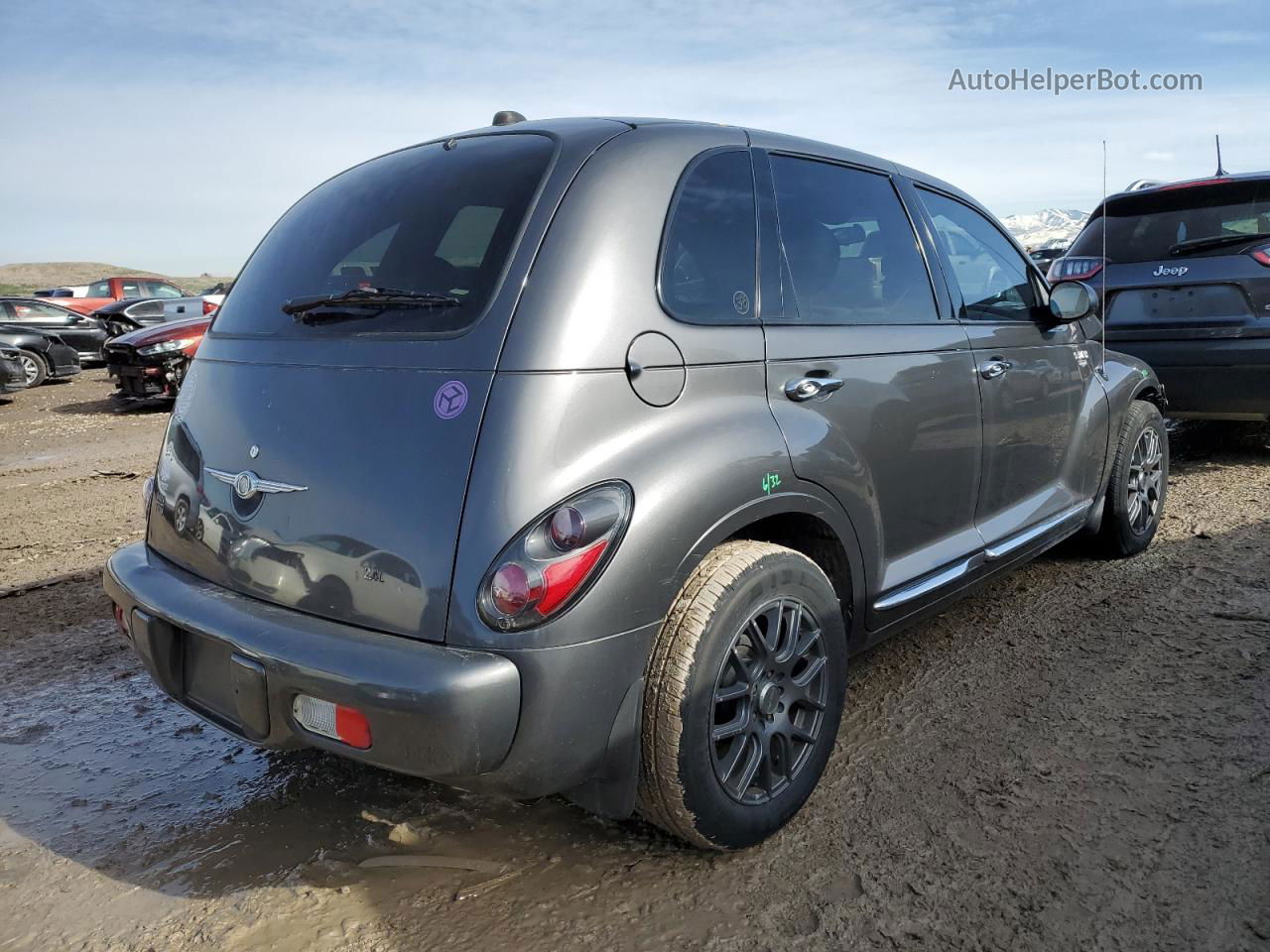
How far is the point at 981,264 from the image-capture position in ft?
11.8

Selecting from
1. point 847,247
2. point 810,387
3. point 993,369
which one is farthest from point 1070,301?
point 810,387

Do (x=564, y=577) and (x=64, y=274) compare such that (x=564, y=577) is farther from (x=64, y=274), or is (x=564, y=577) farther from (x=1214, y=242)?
(x=64, y=274)

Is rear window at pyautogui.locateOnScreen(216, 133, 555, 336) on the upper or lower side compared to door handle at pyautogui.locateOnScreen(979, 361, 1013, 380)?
upper

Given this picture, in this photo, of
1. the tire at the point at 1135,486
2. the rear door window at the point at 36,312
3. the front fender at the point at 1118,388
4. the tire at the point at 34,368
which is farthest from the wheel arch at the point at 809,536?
the rear door window at the point at 36,312

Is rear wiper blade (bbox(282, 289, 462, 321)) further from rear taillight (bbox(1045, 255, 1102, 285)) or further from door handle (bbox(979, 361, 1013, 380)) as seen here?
rear taillight (bbox(1045, 255, 1102, 285))

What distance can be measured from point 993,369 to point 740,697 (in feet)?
5.39

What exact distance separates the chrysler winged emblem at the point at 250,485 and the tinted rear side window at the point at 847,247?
4.40 ft

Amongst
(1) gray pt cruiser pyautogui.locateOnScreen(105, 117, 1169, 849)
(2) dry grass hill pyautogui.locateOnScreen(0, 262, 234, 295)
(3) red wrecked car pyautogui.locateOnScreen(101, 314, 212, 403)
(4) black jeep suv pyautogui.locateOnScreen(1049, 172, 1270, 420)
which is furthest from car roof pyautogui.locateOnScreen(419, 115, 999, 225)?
(2) dry grass hill pyautogui.locateOnScreen(0, 262, 234, 295)

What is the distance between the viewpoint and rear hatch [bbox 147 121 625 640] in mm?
2049

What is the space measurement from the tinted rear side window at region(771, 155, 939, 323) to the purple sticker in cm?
97

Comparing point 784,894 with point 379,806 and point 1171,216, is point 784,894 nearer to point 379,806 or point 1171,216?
point 379,806

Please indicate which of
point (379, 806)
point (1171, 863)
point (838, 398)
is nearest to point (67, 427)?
point (379, 806)

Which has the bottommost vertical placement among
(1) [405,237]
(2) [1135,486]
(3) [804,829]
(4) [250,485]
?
(3) [804,829]

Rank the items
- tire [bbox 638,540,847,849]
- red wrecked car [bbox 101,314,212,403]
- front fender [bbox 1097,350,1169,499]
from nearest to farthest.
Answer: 1. tire [bbox 638,540,847,849]
2. front fender [bbox 1097,350,1169,499]
3. red wrecked car [bbox 101,314,212,403]
